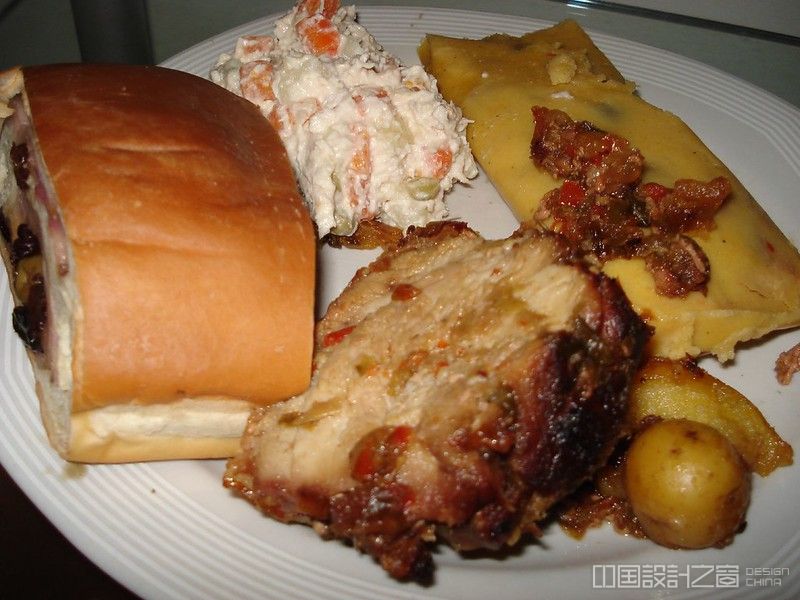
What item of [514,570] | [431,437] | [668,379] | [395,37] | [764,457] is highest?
[395,37]

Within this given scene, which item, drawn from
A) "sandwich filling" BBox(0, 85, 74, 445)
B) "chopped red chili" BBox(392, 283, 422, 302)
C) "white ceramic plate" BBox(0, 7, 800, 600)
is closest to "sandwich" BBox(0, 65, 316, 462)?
"sandwich filling" BBox(0, 85, 74, 445)

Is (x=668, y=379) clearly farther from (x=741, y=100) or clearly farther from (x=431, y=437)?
(x=741, y=100)

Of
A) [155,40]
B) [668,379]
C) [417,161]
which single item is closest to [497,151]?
[417,161]

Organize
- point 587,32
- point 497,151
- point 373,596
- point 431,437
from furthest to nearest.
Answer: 1. point 587,32
2. point 497,151
3. point 373,596
4. point 431,437

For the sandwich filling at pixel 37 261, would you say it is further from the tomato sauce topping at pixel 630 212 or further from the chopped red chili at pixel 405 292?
the tomato sauce topping at pixel 630 212

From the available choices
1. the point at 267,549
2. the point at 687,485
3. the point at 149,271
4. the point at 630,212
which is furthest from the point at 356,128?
the point at 687,485

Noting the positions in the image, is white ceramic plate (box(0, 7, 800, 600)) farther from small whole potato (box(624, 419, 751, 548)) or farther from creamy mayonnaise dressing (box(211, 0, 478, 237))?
creamy mayonnaise dressing (box(211, 0, 478, 237))
